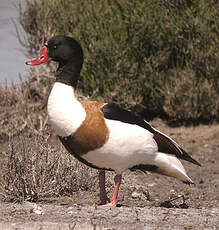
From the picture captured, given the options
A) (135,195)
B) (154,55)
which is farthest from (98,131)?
(154,55)

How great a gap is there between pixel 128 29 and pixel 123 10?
0.64 meters

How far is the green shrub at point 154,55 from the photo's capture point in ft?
32.9

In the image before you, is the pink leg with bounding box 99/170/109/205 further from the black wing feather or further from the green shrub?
the green shrub

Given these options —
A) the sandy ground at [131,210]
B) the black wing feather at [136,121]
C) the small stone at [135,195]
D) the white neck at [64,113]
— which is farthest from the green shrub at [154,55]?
the white neck at [64,113]

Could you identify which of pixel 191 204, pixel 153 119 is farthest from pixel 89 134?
pixel 153 119

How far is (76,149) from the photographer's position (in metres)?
4.46

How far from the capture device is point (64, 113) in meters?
4.41

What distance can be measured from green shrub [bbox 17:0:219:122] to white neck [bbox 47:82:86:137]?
5640 mm

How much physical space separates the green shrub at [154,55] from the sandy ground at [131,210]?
225 centimetres

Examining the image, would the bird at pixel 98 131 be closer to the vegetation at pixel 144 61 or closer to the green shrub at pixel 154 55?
the vegetation at pixel 144 61

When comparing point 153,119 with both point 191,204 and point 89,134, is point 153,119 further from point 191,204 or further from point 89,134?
point 89,134

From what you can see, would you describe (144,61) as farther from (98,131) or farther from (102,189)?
(98,131)

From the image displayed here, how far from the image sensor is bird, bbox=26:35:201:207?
4398 mm

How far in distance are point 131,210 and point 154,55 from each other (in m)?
6.34
